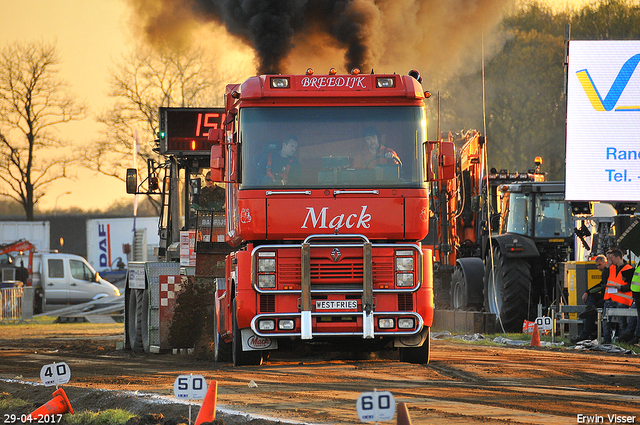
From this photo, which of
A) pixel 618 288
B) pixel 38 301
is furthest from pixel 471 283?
pixel 38 301

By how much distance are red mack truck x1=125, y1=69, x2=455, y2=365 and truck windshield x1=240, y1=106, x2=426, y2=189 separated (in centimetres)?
1

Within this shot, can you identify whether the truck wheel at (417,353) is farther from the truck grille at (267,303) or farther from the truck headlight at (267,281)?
the truck headlight at (267,281)

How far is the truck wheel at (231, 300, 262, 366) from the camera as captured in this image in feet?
38.0

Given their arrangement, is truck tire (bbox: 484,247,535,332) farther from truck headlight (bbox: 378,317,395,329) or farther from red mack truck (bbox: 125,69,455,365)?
truck headlight (bbox: 378,317,395,329)

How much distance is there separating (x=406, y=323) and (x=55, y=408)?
409cm

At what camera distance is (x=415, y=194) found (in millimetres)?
11156

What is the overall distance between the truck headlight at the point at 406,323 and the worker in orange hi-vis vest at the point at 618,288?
6.26 metres

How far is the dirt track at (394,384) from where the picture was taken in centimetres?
845

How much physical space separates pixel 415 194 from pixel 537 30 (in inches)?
1129

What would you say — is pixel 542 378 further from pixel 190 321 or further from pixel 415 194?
pixel 190 321

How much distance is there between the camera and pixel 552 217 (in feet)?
64.5

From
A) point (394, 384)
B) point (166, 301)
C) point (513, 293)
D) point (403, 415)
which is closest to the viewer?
point (403, 415)

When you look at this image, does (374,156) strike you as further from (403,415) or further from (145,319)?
(145,319)

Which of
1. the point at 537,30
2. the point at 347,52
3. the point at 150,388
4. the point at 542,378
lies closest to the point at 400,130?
the point at 542,378
